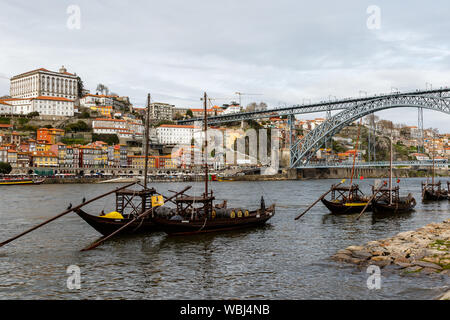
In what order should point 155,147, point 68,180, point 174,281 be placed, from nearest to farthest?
1. point 174,281
2. point 68,180
3. point 155,147

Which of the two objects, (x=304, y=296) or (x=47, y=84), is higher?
(x=47, y=84)

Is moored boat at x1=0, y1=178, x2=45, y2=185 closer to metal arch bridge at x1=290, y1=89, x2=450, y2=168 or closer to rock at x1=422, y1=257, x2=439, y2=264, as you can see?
metal arch bridge at x1=290, y1=89, x2=450, y2=168

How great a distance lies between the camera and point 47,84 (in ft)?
389

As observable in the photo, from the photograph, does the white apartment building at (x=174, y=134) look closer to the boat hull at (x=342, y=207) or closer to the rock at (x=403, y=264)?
the boat hull at (x=342, y=207)

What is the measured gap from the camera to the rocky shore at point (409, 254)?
493 inches

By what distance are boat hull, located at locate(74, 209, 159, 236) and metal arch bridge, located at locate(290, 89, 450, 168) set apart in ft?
181

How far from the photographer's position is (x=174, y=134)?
395 ft

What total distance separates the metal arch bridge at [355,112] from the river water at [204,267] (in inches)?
1824

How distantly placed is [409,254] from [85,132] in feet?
327

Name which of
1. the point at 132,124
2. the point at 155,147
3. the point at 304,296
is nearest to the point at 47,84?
the point at 132,124

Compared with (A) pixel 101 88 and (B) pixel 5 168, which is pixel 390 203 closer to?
(B) pixel 5 168

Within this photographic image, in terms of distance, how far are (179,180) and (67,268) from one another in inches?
2701

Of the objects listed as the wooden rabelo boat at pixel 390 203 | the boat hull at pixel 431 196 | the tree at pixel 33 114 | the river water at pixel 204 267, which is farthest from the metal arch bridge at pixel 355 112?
the tree at pixel 33 114
